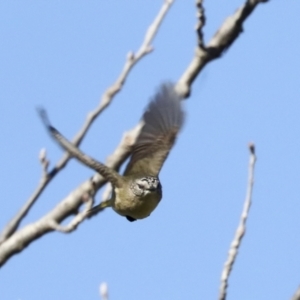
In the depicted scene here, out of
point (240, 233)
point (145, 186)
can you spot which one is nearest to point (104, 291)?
point (240, 233)

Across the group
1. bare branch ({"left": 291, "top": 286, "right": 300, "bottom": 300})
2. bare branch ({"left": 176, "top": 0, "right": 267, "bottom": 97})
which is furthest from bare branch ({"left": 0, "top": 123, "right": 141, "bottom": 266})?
bare branch ({"left": 291, "top": 286, "right": 300, "bottom": 300})

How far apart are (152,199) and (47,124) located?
1283 mm

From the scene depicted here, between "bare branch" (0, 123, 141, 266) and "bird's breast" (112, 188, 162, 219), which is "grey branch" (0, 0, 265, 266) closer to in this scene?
"bare branch" (0, 123, 141, 266)

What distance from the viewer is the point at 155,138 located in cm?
713

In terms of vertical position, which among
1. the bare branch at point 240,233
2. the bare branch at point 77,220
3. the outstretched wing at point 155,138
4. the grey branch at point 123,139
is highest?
the outstretched wing at point 155,138

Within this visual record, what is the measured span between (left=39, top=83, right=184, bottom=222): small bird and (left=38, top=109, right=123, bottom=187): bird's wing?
2cm

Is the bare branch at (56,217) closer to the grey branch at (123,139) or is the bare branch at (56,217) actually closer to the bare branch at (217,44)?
the grey branch at (123,139)

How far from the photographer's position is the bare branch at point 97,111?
5016 millimetres

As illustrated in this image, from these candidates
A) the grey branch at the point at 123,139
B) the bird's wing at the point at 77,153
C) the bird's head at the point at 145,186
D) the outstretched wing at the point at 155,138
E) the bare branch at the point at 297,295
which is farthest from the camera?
the outstretched wing at the point at 155,138

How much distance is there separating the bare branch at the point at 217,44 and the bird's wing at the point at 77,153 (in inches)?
29.0

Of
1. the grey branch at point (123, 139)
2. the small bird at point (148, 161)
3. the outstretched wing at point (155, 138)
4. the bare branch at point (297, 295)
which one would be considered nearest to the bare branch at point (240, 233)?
the bare branch at point (297, 295)

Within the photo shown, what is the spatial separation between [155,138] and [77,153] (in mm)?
1582

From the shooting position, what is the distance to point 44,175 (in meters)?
5.01

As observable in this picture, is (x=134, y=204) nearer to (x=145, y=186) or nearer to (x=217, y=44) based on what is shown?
(x=145, y=186)
